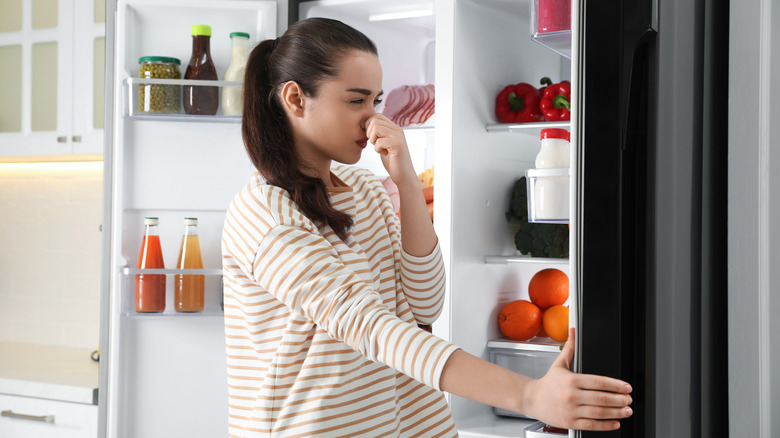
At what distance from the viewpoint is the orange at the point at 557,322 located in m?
1.84

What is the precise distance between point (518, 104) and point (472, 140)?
0.16 metres

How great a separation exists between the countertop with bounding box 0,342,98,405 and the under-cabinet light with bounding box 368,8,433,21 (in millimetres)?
1343

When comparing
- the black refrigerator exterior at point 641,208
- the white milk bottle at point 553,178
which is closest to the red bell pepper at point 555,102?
the white milk bottle at point 553,178

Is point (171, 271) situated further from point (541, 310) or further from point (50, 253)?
point (50, 253)

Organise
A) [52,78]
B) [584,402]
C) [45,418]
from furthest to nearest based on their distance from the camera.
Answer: [52,78]
[45,418]
[584,402]

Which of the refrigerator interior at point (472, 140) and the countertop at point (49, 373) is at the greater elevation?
the refrigerator interior at point (472, 140)

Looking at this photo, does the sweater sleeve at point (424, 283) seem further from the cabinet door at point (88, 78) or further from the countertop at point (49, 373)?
the cabinet door at point (88, 78)

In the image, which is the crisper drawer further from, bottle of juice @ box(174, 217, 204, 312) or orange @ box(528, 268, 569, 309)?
orange @ box(528, 268, 569, 309)

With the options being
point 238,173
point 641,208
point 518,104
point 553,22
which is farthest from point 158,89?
point 641,208

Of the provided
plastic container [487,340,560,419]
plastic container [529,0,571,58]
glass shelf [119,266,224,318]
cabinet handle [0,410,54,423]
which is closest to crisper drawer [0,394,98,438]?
cabinet handle [0,410,54,423]

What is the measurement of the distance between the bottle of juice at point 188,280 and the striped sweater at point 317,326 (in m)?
0.90

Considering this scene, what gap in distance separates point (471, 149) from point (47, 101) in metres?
1.55

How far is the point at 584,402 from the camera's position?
70 centimetres
